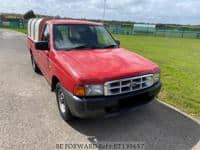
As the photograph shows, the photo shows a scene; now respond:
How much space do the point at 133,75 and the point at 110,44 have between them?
67.2 inches

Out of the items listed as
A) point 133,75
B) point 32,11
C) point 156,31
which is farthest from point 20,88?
point 32,11

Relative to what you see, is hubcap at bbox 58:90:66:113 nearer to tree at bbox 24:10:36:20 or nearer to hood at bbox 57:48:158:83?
hood at bbox 57:48:158:83

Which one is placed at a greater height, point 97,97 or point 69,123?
point 97,97

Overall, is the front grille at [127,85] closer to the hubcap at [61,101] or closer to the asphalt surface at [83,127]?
the asphalt surface at [83,127]

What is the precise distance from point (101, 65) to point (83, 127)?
115 centimetres

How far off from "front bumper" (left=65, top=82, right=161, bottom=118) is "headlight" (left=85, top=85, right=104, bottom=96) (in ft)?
0.20

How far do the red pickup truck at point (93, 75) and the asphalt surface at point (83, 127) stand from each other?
37 centimetres

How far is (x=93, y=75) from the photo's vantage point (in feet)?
11.2

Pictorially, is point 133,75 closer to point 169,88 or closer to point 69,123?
point 69,123

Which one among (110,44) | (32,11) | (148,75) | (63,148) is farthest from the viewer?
(32,11)

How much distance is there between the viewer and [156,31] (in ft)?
138

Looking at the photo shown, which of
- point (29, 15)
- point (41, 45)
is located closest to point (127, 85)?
point (41, 45)

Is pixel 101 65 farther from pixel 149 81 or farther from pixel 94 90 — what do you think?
pixel 149 81

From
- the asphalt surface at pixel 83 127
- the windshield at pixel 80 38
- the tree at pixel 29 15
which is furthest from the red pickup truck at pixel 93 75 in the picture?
the tree at pixel 29 15
